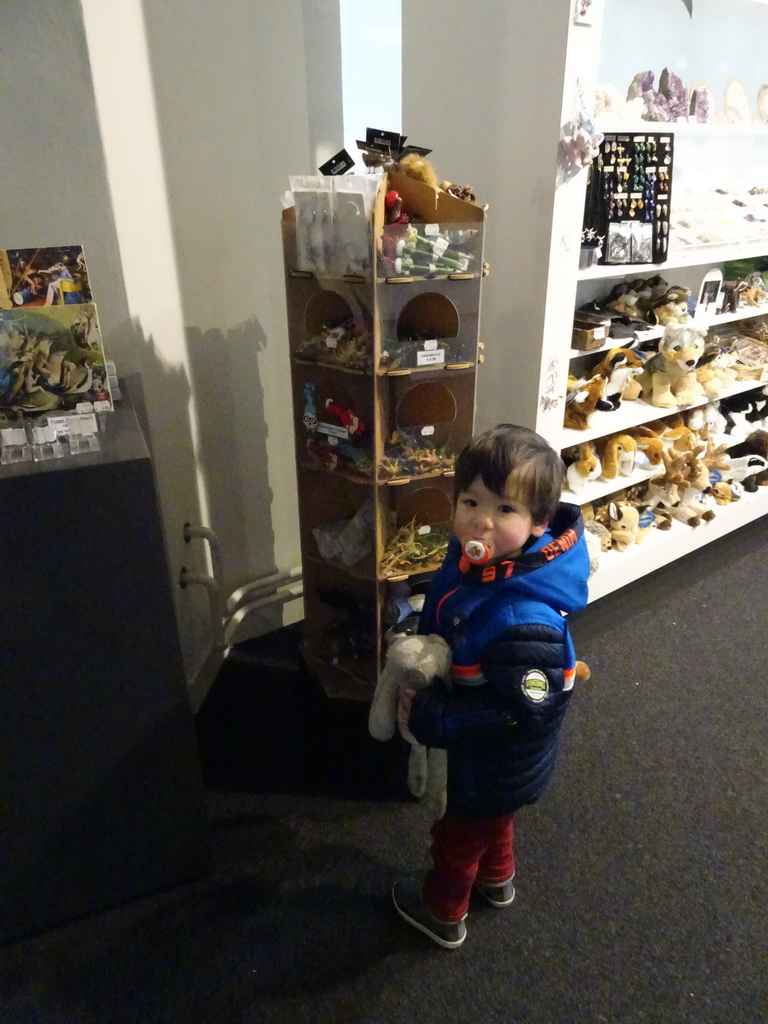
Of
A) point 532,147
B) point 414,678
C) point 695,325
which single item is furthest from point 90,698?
point 695,325

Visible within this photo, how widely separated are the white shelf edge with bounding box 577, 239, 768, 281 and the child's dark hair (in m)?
0.97

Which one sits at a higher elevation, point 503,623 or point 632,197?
point 632,197

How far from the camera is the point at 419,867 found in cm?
144

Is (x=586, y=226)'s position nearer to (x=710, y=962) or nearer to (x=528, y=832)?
(x=528, y=832)

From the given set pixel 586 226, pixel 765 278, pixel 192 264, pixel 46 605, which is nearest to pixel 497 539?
pixel 46 605

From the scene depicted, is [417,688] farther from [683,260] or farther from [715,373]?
[715,373]

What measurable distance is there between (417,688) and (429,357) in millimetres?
673

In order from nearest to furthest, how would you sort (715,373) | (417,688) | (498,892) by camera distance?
(417,688) < (498,892) < (715,373)

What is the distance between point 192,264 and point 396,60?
926mm

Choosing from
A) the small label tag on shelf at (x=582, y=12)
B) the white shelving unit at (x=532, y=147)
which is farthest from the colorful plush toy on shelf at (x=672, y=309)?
the small label tag on shelf at (x=582, y=12)

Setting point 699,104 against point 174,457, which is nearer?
point 174,457

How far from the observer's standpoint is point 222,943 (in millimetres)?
1294

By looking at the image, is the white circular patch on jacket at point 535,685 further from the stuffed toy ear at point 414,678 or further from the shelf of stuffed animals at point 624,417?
the shelf of stuffed animals at point 624,417

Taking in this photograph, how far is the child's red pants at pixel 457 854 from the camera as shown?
3.93ft
